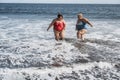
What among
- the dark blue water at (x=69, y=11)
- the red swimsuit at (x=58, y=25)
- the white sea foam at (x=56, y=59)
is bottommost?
the dark blue water at (x=69, y=11)

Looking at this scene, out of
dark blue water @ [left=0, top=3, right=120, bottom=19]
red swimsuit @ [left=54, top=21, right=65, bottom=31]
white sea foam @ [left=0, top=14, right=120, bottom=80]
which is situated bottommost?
dark blue water @ [left=0, top=3, right=120, bottom=19]

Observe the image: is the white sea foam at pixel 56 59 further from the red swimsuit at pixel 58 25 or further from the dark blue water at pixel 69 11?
the dark blue water at pixel 69 11

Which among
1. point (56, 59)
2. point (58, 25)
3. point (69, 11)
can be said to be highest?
point (58, 25)

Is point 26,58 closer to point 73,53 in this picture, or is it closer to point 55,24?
point 73,53

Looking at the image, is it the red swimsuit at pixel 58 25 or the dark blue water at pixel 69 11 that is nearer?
the red swimsuit at pixel 58 25

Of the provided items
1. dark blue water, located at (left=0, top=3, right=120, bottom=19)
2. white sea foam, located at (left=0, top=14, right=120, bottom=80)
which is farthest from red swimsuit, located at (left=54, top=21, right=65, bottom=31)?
dark blue water, located at (left=0, top=3, right=120, bottom=19)

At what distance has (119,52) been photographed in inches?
366

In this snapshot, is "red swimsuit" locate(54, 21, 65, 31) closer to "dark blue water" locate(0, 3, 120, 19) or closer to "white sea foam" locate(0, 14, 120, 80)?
"white sea foam" locate(0, 14, 120, 80)

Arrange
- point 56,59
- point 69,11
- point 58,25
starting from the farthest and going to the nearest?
point 69,11
point 58,25
point 56,59

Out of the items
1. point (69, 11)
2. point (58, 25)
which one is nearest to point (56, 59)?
point (58, 25)

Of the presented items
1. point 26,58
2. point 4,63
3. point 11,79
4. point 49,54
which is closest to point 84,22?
point 49,54

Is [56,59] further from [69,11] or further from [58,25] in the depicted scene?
[69,11]

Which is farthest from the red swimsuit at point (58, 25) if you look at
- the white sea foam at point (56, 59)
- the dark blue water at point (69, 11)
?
the dark blue water at point (69, 11)

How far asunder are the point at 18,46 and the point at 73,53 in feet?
8.56
